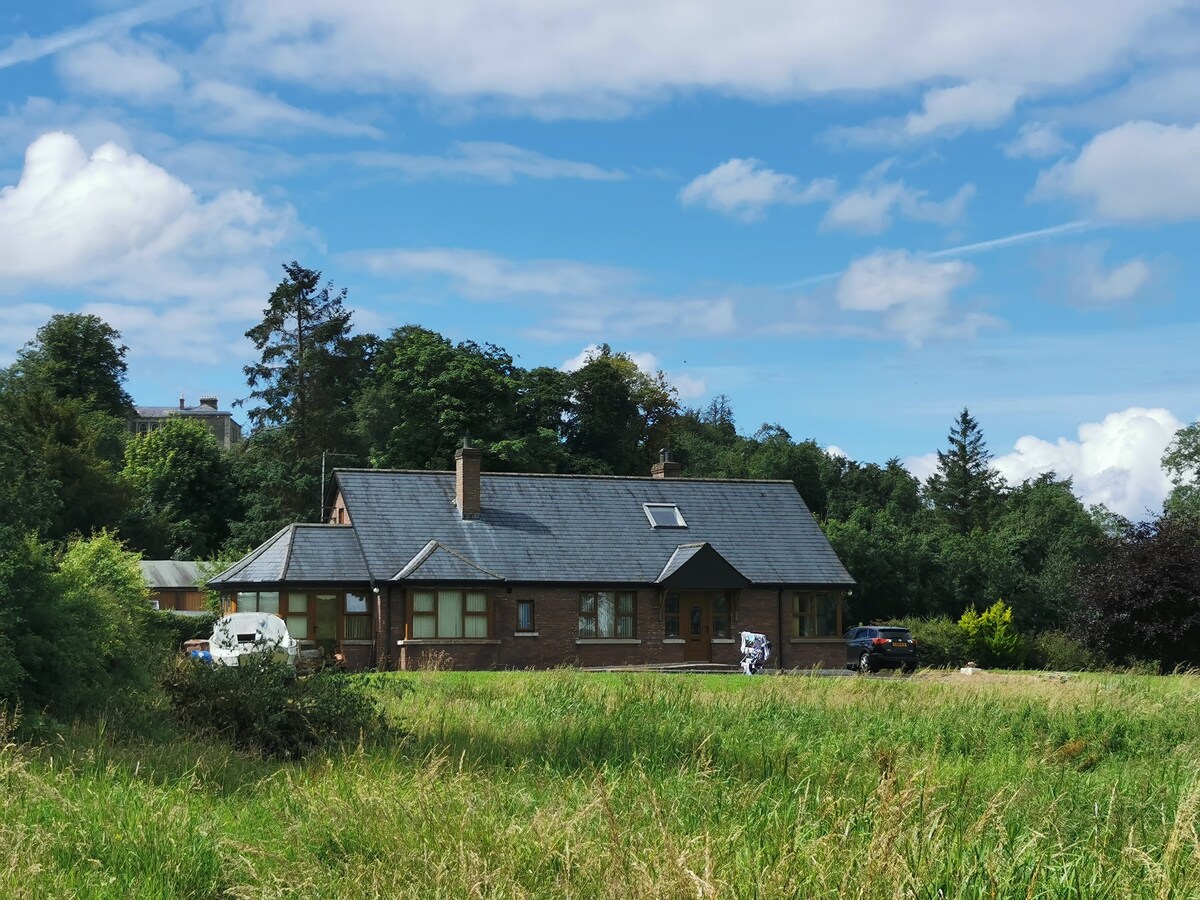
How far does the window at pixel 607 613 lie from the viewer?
4112 cm

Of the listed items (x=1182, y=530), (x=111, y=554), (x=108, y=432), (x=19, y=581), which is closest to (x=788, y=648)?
(x=1182, y=530)

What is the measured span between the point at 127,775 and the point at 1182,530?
3375cm

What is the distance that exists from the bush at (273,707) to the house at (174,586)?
133 ft

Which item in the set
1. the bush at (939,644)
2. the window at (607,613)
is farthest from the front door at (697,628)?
the bush at (939,644)

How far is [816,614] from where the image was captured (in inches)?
1732

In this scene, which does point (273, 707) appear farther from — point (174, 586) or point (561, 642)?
point (174, 586)

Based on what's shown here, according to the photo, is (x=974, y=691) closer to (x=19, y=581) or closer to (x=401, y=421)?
(x=19, y=581)

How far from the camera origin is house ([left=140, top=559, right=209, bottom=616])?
179 ft

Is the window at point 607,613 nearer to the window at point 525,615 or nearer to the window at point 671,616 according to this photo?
the window at point 671,616

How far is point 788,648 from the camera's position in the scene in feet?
141

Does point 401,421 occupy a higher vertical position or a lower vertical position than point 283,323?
lower

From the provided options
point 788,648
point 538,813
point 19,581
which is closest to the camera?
point 538,813

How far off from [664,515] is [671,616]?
13.1 ft

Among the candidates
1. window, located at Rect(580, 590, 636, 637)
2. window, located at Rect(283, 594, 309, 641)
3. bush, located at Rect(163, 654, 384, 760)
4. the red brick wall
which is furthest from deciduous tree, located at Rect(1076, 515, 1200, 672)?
bush, located at Rect(163, 654, 384, 760)
